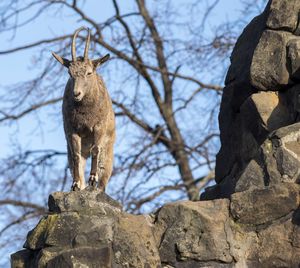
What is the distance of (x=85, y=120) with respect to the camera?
515 inches

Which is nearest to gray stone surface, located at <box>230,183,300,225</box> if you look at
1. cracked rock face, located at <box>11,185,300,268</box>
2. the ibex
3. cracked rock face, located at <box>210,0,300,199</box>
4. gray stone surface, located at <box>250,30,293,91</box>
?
cracked rock face, located at <box>11,185,300,268</box>

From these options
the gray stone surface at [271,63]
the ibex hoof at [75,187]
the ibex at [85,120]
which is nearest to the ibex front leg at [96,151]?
the ibex at [85,120]

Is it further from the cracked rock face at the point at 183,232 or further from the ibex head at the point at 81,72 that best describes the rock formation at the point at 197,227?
the ibex head at the point at 81,72

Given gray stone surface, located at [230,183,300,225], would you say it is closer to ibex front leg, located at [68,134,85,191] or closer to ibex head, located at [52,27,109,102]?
ibex front leg, located at [68,134,85,191]

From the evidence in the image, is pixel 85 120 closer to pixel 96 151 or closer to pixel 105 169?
pixel 96 151

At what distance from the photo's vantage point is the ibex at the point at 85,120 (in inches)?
510

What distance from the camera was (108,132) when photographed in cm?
1346

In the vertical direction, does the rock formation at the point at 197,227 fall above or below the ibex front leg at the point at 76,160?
below

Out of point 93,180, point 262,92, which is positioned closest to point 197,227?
point 93,180

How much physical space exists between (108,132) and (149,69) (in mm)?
13267

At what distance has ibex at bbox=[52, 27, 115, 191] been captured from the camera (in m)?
12.9

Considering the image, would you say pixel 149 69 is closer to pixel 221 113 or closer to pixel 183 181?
pixel 183 181

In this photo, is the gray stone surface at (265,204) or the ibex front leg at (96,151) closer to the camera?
the gray stone surface at (265,204)

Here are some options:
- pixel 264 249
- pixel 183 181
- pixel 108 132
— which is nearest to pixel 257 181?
pixel 264 249
